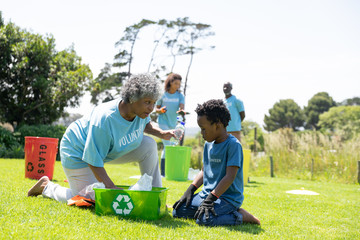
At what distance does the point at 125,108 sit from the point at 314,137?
8.89m

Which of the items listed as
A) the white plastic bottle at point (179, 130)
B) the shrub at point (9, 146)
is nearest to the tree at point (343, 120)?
the shrub at point (9, 146)

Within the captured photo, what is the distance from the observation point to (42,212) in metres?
2.91

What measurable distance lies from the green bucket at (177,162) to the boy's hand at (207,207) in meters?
3.61

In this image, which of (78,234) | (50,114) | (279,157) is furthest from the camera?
(50,114)

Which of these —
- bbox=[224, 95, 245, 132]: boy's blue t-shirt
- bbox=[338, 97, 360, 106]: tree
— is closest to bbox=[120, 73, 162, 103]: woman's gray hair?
bbox=[224, 95, 245, 132]: boy's blue t-shirt

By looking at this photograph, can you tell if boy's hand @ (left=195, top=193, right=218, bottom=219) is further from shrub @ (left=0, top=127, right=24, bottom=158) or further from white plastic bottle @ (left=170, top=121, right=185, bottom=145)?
shrub @ (left=0, top=127, right=24, bottom=158)

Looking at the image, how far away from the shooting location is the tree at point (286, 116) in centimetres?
5856

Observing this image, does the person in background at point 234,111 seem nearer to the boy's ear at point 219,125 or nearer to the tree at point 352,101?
the boy's ear at point 219,125

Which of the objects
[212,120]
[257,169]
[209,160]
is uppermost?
[212,120]

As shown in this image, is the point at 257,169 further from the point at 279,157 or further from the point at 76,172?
the point at 76,172

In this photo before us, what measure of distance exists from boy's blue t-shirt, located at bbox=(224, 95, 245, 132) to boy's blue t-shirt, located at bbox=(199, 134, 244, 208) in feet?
12.2

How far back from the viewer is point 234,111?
22.7ft

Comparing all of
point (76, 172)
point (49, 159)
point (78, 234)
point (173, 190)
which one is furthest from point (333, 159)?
point (78, 234)

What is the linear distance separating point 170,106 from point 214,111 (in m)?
3.88
